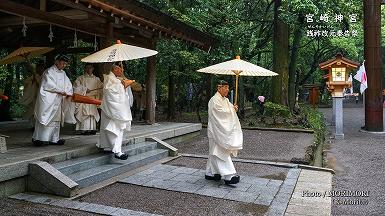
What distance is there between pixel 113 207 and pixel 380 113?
13.6m

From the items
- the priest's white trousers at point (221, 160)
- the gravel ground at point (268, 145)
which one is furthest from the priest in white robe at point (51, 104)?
the gravel ground at point (268, 145)

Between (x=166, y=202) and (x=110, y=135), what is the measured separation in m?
2.17

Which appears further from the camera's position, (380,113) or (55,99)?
(380,113)

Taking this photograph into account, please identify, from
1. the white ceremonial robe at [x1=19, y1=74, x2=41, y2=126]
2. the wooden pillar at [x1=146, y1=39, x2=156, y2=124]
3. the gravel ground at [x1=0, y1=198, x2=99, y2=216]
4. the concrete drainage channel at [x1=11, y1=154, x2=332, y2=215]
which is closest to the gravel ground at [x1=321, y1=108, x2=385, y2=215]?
the concrete drainage channel at [x1=11, y1=154, x2=332, y2=215]

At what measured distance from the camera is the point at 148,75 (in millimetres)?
11750

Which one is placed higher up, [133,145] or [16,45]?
[16,45]

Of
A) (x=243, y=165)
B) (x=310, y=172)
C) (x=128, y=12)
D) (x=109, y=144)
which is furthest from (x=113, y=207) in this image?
(x=128, y=12)

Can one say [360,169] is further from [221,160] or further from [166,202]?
[166,202]

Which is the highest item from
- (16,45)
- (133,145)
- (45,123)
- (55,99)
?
(16,45)

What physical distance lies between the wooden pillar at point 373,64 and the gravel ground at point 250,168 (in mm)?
9267

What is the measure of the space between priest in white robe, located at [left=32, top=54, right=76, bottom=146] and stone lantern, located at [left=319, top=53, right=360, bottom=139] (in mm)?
10204

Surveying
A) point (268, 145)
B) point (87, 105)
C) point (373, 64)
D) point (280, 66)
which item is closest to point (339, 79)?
point (373, 64)

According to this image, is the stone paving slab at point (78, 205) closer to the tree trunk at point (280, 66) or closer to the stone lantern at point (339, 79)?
the stone lantern at point (339, 79)

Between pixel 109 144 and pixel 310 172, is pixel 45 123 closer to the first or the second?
pixel 109 144
